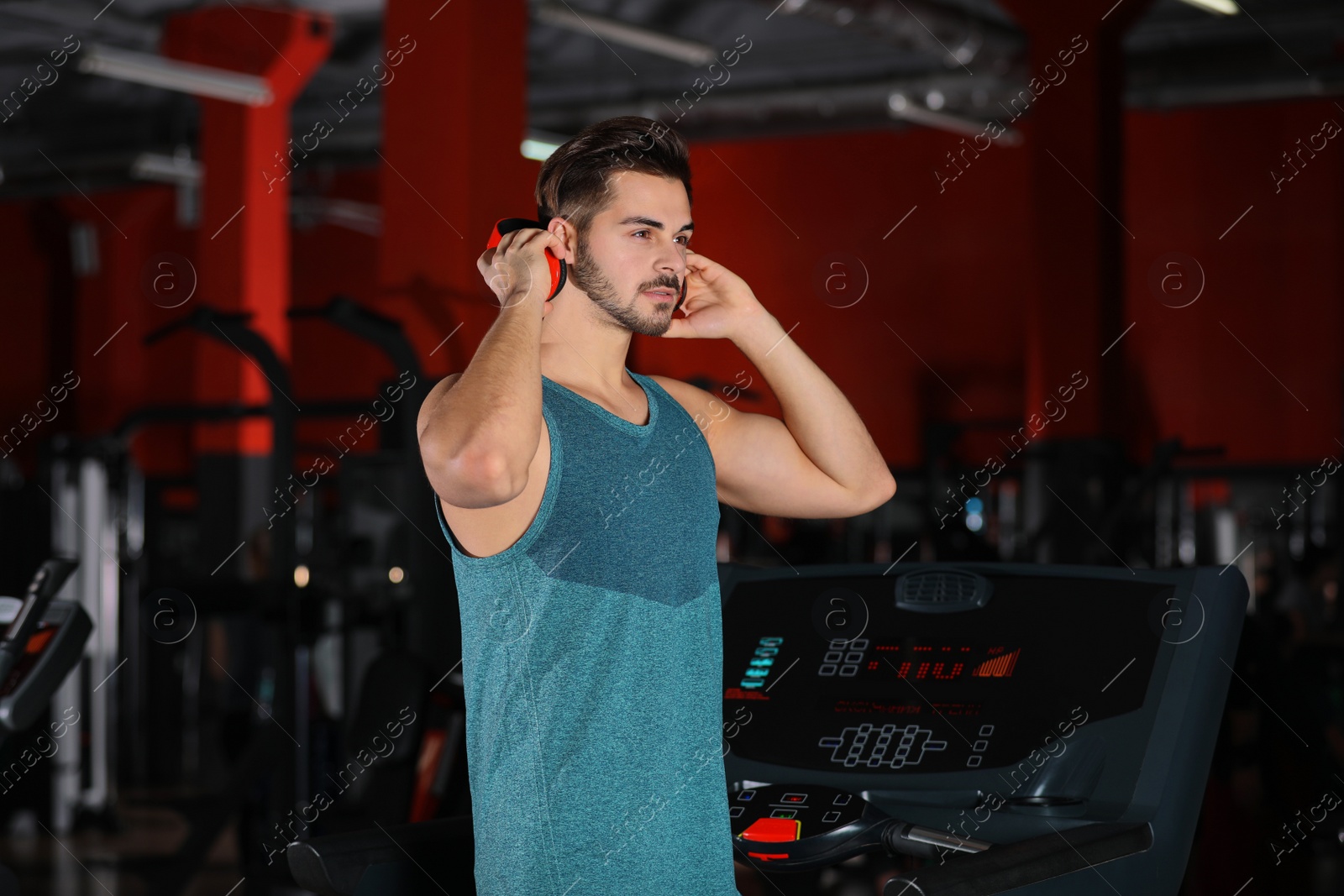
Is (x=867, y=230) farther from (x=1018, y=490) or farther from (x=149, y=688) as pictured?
(x=149, y=688)

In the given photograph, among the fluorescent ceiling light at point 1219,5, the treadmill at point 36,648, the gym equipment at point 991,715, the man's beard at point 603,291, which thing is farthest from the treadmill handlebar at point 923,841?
the fluorescent ceiling light at point 1219,5

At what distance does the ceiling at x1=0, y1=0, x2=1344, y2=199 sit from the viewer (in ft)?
25.3

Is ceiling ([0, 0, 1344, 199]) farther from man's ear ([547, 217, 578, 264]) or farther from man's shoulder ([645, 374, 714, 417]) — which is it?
man's ear ([547, 217, 578, 264])

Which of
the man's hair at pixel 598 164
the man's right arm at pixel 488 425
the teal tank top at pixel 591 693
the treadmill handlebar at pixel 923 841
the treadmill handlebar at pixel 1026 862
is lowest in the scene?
the treadmill handlebar at pixel 1026 862

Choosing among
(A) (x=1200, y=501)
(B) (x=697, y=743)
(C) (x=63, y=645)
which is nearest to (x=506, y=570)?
(B) (x=697, y=743)

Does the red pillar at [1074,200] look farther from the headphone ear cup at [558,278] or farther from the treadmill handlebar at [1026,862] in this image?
the headphone ear cup at [558,278]

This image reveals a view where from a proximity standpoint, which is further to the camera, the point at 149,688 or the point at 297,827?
the point at 149,688

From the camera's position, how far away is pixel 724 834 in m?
1.49

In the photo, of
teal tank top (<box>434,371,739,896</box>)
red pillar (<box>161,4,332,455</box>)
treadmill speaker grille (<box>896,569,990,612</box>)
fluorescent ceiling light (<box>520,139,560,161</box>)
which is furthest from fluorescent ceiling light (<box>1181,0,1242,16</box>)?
teal tank top (<box>434,371,739,896</box>)

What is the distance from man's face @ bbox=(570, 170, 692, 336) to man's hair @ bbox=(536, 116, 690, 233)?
11 millimetres

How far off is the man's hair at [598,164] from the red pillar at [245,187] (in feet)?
20.0

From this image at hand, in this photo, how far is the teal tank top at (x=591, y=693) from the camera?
1395 mm

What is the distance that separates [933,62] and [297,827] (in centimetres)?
704

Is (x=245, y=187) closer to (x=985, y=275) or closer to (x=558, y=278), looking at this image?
(x=985, y=275)
